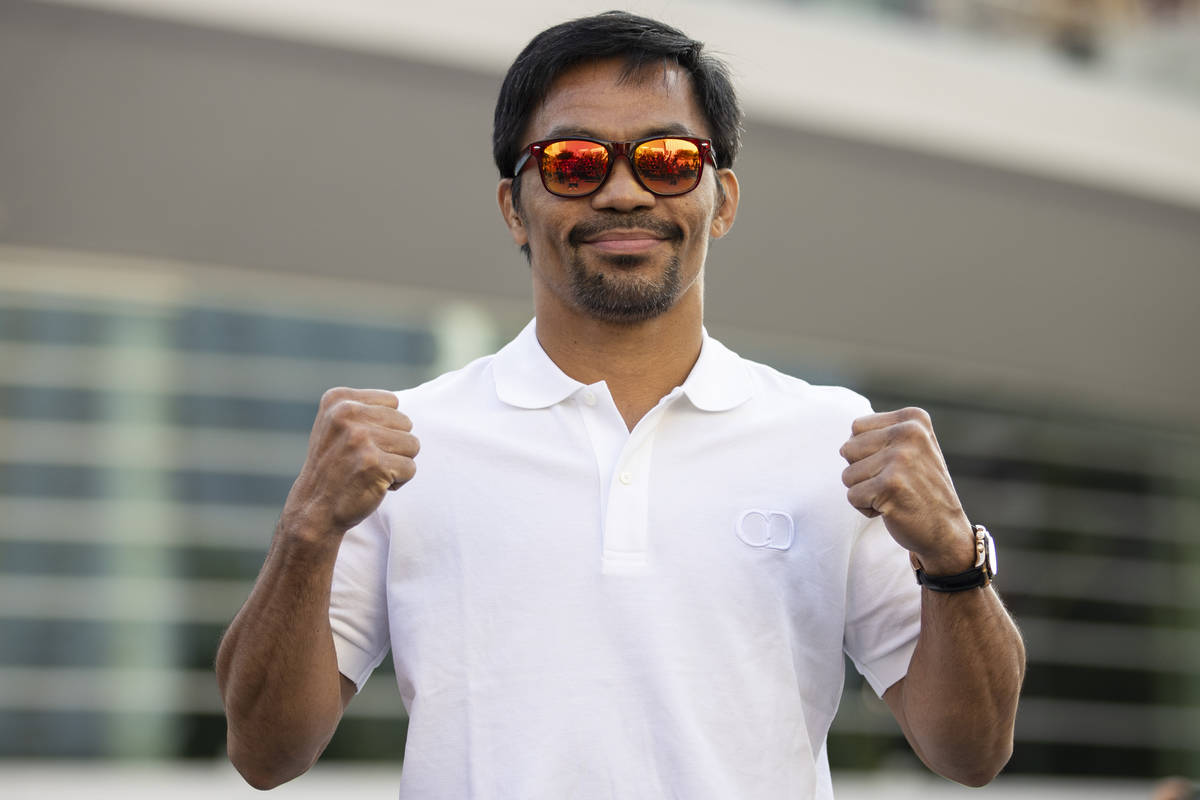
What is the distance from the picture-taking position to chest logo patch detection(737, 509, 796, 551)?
8.39 feet

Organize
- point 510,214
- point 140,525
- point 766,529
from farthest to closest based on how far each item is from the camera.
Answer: point 140,525 → point 510,214 → point 766,529

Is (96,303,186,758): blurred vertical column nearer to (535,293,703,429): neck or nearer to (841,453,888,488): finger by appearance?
(535,293,703,429): neck

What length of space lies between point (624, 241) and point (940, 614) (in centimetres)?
82

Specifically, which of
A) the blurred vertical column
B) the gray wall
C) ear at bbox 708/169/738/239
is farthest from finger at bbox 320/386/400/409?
the blurred vertical column

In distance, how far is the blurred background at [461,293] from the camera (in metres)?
12.7

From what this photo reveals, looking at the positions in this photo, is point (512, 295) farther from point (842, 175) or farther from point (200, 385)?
point (200, 385)

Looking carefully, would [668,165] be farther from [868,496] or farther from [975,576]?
[975,576]

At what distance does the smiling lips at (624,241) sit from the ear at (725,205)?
0.88 feet

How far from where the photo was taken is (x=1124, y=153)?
15234 mm

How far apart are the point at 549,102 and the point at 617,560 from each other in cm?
89

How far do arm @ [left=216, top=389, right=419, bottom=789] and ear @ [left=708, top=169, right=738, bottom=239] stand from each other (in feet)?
2.68

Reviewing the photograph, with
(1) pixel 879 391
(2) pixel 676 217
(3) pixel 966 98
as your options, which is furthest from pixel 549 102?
(1) pixel 879 391

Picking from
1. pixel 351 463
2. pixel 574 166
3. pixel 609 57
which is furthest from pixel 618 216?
pixel 351 463

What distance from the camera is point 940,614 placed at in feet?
8.00
